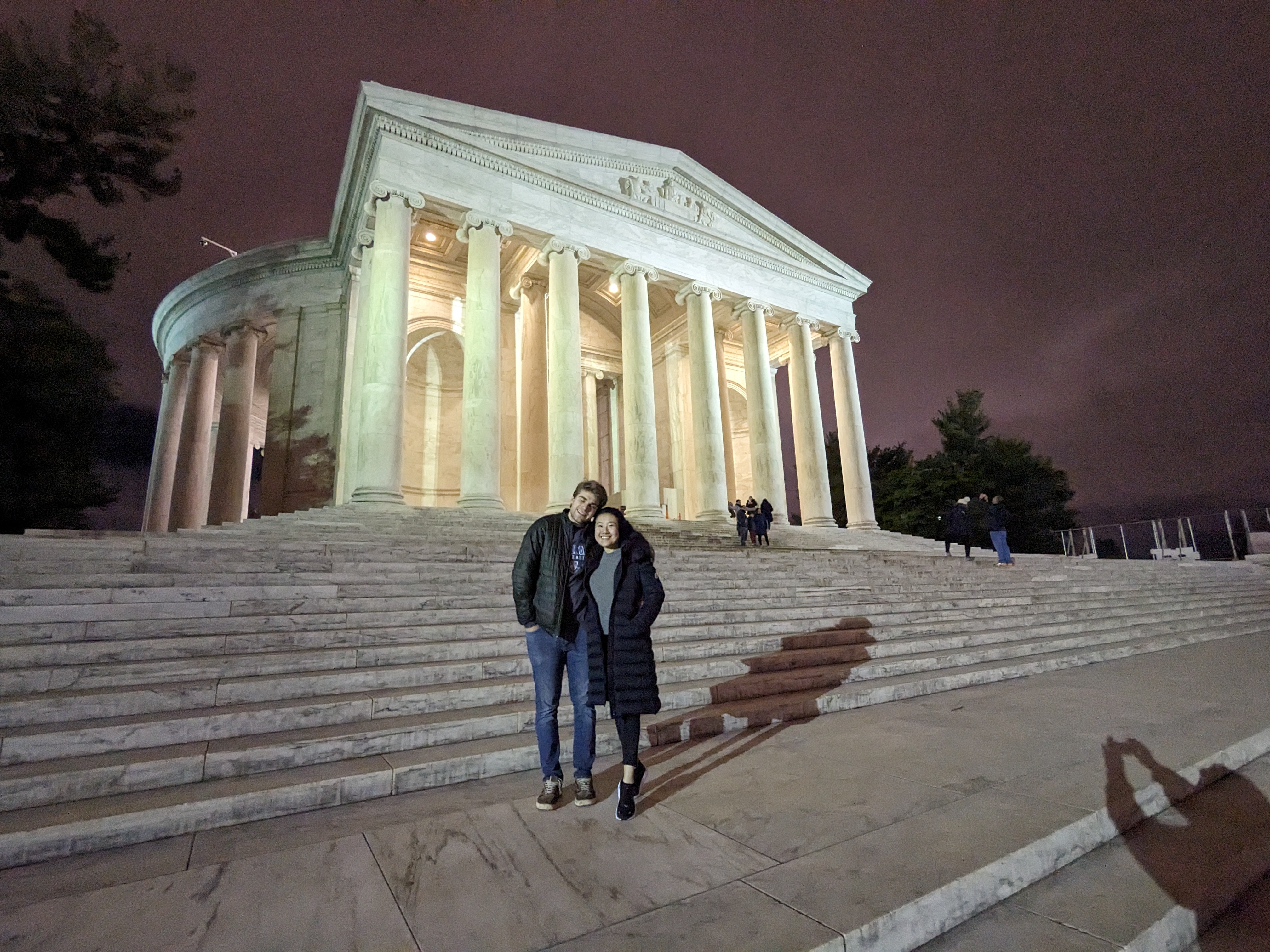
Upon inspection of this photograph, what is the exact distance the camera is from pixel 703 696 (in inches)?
237

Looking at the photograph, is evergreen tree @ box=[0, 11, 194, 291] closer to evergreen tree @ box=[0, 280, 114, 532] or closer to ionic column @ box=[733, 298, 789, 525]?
evergreen tree @ box=[0, 280, 114, 532]

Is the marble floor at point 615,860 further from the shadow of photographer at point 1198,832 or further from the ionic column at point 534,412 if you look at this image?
the ionic column at point 534,412

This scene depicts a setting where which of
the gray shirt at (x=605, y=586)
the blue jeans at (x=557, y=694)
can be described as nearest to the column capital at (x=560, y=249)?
the gray shirt at (x=605, y=586)

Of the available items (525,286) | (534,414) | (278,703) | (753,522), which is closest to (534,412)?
(534,414)

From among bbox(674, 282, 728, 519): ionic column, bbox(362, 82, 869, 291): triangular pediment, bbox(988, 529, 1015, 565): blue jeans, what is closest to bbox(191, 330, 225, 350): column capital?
bbox(362, 82, 869, 291): triangular pediment

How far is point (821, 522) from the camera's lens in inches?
936

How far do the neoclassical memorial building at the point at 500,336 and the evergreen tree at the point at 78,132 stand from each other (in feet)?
16.8

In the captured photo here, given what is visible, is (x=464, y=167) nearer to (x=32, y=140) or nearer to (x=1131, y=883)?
(x=32, y=140)

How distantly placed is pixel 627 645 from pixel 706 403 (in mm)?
19137

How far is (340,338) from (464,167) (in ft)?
29.8

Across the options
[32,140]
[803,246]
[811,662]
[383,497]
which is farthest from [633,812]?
[803,246]

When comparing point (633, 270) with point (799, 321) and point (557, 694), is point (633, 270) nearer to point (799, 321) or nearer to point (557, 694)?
point (799, 321)

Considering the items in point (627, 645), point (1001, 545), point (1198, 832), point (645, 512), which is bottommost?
point (1198, 832)

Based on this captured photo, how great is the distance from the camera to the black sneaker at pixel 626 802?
345 cm
